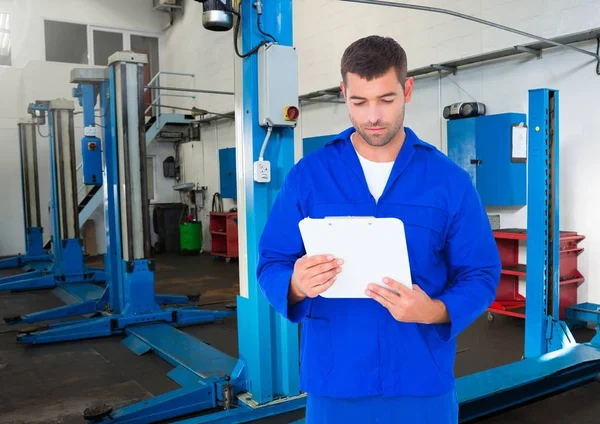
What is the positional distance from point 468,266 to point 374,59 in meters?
0.60

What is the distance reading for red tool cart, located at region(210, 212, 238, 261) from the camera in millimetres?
11156

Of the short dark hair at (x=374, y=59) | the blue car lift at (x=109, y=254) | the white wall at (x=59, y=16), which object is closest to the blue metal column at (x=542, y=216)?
the short dark hair at (x=374, y=59)

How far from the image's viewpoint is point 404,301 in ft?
4.37

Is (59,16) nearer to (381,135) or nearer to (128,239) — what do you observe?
(128,239)

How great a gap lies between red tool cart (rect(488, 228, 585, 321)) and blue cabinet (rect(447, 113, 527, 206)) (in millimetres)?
449

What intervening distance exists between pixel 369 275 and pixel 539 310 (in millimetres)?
3330

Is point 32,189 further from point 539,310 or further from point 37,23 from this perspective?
point 539,310

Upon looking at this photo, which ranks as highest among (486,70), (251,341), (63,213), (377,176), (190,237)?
(486,70)

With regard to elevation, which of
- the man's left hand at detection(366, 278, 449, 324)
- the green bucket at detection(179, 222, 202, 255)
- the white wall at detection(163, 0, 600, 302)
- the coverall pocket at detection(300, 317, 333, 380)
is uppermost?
the white wall at detection(163, 0, 600, 302)

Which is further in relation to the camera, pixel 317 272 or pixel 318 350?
pixel 318 350

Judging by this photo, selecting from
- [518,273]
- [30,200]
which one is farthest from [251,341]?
[30,200]

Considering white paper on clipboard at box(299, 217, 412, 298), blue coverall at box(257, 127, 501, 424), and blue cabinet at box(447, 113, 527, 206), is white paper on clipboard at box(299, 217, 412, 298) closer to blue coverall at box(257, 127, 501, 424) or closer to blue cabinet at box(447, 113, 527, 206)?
blue coverall at box(257, 127, 501, 424)

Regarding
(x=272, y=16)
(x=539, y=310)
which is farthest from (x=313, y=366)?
(x=539, y=310)

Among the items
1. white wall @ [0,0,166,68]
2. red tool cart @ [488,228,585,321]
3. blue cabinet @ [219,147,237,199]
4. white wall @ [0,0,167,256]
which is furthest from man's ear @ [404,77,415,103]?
white wall @ [0,0,166,68]
